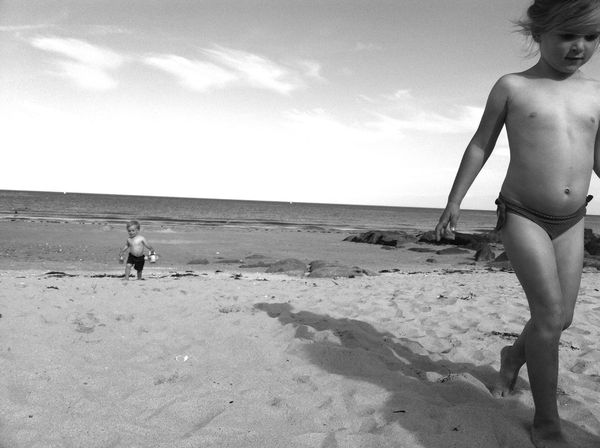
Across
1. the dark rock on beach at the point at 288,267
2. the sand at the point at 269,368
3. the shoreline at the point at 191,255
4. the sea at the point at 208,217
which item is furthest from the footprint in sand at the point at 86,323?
the sea at the point at 208,217

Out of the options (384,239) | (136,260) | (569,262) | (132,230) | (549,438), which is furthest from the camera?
(384,239)

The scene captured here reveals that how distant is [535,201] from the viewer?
269cm

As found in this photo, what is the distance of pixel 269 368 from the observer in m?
3.82

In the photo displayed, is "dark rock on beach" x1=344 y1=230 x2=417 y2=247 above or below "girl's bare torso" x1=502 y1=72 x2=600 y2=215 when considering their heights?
below

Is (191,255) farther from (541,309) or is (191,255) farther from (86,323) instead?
(541,309)

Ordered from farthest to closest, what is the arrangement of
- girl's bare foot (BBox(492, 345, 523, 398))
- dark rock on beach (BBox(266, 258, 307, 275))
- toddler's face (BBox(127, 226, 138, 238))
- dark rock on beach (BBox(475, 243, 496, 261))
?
dark rock on beach (BBox(475, 243, 496, 261)) < dark rock on beach (BBox(266, 258, 307, 275)) < toddler's face (BBox(127, 226, 138, 238)) < girl's bare foot (BBox(492, 345, 523, 398))

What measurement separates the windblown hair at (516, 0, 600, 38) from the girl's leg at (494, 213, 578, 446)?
1007 mm

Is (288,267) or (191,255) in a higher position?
(288,267)

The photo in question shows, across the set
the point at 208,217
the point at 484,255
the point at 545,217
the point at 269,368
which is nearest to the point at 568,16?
the point at 545,217

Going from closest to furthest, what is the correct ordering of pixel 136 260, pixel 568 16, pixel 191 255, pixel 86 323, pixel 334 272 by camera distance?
1. pixel 568 16
2. pixel 86 323
3. pixel 136 260
4. pixel 334 272
5. pixel 191 255

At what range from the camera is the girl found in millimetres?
2602

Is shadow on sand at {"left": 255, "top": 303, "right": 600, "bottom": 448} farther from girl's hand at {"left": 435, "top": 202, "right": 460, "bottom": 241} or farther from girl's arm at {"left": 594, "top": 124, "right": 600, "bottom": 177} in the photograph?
girl's arm at {"left": 594, "top": 124, "right": 600, "bottom": 177}

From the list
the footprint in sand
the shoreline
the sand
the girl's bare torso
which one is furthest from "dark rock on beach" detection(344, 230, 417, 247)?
the girl's bare torso

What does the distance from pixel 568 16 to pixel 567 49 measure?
18cm
